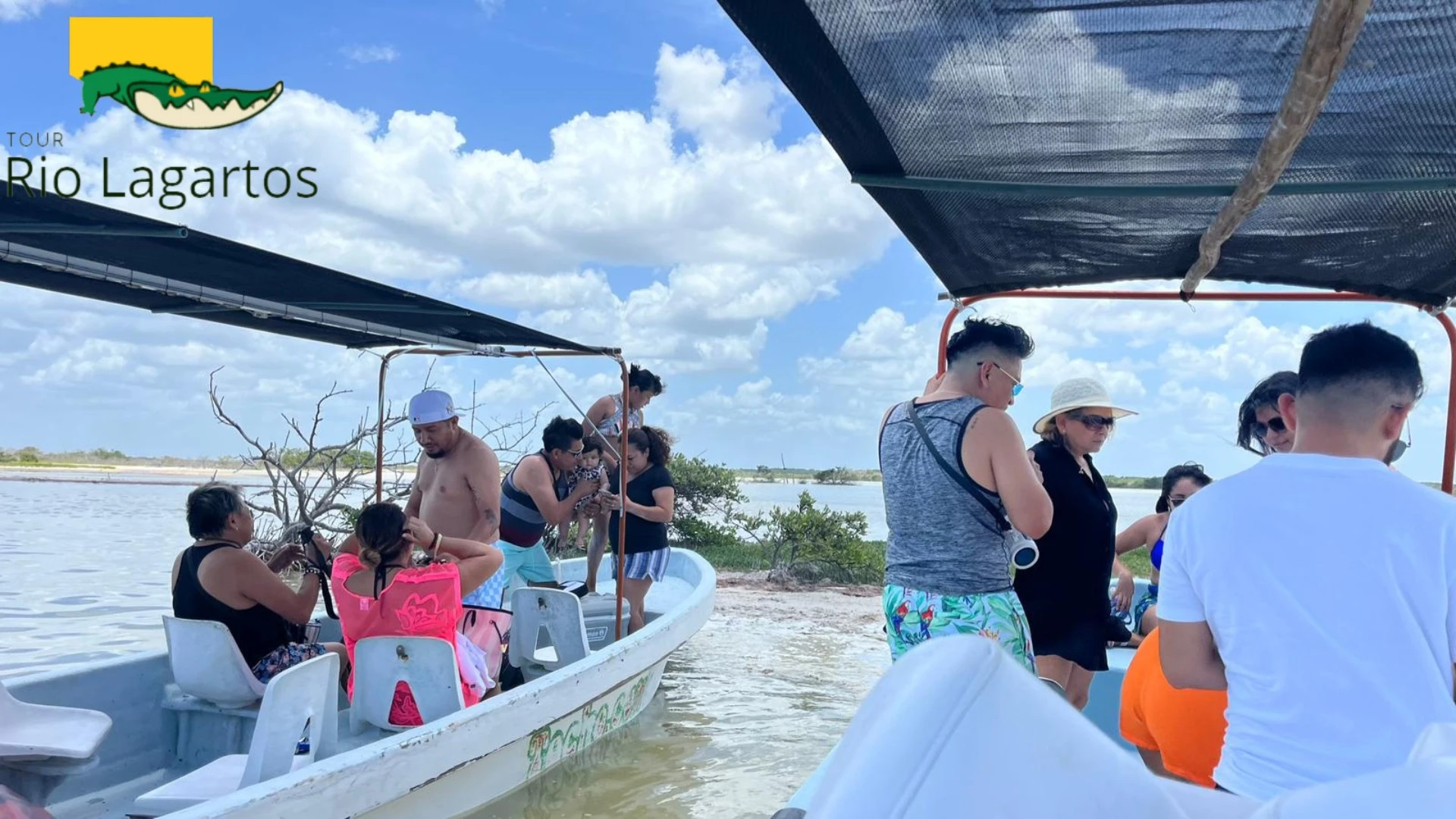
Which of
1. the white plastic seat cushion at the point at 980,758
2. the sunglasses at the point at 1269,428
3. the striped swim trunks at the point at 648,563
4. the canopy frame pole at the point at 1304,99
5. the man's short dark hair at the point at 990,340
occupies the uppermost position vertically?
the canopy frame pole at the point at 1304,99

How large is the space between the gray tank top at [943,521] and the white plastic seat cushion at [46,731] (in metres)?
2.79

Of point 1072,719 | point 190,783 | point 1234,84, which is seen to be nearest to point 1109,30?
point 1234,84

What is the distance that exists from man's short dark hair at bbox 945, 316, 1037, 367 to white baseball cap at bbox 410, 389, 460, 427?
290cm

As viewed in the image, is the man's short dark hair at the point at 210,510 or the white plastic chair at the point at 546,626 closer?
the man's short dark hair at the point at 210,510

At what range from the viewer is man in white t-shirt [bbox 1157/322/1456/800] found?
1566mm

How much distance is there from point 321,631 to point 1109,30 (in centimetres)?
515

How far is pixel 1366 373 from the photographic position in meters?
1.70

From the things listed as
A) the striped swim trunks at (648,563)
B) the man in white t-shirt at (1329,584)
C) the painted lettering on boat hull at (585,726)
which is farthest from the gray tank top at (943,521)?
the striped swim trunks at (648,563)

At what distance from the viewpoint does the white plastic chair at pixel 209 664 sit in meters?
3.90

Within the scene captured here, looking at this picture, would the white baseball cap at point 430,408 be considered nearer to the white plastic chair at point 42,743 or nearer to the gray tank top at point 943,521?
the white plastic chair at point 42,743

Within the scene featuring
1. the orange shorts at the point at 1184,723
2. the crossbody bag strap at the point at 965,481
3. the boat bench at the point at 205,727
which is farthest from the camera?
the boat bench at the point at 205,727

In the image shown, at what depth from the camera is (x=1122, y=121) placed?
8.15 feet

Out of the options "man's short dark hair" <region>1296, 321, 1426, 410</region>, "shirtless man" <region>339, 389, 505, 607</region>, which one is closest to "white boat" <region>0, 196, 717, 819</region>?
"shirtless man" <region>339, 389, 505, 607</region>

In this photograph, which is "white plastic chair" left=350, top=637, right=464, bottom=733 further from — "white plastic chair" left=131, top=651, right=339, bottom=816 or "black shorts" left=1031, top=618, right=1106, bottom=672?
"black shorts" left=1031, top=618, right=1106, bottom=672
